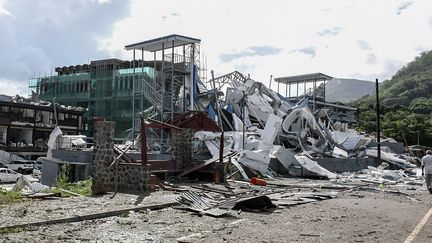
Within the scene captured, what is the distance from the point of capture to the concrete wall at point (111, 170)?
53.8 ft

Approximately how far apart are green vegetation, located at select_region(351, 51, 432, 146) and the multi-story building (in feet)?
137

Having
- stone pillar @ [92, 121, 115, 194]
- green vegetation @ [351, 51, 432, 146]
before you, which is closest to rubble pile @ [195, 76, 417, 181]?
stone pillar @ [92, 121, 115, 194]

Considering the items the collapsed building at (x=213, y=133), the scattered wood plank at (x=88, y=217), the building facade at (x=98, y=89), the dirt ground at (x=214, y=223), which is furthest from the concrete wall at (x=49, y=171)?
the building facade at (x=98, y=89)

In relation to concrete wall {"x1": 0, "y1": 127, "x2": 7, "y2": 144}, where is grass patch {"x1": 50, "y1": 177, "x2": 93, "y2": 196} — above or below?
below

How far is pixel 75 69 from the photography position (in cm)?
7181

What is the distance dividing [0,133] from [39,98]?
50.1 ft

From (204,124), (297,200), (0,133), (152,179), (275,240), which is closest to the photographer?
(275,240)

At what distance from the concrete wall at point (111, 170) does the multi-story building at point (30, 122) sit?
39.5 metres

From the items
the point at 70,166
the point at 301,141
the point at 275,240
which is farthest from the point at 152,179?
the point at 301,141

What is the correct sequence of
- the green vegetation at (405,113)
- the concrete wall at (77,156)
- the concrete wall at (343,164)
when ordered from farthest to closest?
the green vegetation at (405,113), the concrete wall at (343,164), the concrete wall at (77,156)

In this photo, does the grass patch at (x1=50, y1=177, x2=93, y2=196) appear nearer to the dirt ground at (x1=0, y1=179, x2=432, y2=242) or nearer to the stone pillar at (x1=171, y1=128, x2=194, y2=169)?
the dirt ground at (x1=0, y1=179, x2=432, y2=242)

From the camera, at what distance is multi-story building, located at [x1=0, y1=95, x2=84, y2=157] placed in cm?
5400

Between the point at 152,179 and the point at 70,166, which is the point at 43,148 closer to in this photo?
the point at 70,166

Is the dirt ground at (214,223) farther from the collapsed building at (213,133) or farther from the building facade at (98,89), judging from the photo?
the building facade at (98,89)
